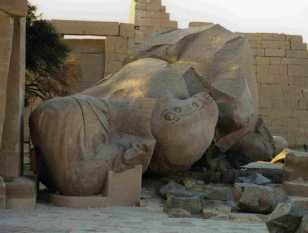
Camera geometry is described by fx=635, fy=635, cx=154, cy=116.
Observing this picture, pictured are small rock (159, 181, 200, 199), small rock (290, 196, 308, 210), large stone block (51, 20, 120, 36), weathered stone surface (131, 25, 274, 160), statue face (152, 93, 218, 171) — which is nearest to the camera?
small rock (290, 196, 308, 210)

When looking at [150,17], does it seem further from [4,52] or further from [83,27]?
[4,52]

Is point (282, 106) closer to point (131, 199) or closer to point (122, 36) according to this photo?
point (122, 36)

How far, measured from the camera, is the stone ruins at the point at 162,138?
242 inches

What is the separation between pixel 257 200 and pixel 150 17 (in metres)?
11.8

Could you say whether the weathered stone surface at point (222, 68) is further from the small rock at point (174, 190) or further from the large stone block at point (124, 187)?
the large stone block at point (124, 187)

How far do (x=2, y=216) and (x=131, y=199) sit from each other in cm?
149

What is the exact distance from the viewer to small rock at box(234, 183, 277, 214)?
6.21 meters

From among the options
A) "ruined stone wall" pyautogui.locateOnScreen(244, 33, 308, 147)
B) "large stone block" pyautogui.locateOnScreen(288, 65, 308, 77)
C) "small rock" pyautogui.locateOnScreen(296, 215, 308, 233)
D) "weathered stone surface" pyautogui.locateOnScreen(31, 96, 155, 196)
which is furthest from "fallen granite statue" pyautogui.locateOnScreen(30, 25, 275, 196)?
"large stone block" pyautogui.locateOnScreen(288, 65, 308, 77)

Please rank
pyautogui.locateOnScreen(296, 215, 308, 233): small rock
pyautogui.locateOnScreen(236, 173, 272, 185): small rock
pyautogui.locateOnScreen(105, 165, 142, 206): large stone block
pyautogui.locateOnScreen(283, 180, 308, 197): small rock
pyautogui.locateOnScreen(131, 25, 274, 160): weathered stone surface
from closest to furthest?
pyautogui.locateOnScreen(296, 215, 308, 233): small rock → pyautogui.locateOnScreen(105, 165, 142, 206): large stone block → pyautogui.locateOnScreen(283, 180, 308, 197): small rock → pyautogui.locateOnScreen(236, 173, 272, 185): small rock → pyautogui.locateOnScreen(131, 25, 274, 160): weathered stone surface

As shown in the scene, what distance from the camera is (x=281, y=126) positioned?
59.1 feet

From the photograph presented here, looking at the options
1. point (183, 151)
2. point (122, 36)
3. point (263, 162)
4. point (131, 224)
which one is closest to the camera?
point (131, 224)

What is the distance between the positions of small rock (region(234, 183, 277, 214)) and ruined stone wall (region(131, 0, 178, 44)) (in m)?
11.3

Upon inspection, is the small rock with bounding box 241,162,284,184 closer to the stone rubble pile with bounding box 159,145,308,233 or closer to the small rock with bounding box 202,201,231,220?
the stone rubble pile with bounding box 159,145,308,233

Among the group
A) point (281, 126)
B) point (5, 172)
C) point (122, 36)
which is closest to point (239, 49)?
point (5, 172)
